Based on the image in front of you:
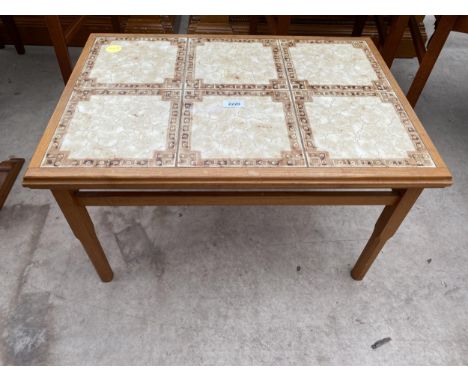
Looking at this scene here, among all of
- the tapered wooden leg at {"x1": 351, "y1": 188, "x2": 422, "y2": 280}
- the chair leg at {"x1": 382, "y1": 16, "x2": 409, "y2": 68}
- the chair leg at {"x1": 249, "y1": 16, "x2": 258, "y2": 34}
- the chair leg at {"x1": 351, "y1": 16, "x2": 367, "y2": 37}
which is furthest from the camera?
the chair leg at {"x1": 351, "y1": 16, "x2": 367, "y2": 37}

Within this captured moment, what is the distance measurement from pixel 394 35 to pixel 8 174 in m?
2.09

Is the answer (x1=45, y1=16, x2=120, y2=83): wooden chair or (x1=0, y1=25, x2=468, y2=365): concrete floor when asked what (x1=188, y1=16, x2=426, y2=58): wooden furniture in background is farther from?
(x1=0, y1=25, x2=468, y2=365): concrete floor

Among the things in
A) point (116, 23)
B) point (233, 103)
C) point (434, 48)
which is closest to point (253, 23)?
point (116, 23)

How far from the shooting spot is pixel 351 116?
1082mm

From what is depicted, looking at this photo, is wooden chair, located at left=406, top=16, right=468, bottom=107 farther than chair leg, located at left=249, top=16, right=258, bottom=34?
No

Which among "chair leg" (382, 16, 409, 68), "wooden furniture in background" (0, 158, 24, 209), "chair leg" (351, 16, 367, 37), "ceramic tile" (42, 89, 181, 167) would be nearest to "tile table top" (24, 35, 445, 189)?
"ceramic tile" (42, 89, 181, 167)

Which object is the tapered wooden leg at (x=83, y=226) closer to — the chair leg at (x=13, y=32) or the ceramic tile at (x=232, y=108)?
the ceramic tile at (x=232, y=108)

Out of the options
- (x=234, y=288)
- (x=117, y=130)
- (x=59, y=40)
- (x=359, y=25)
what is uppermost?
(x=117, y=130)

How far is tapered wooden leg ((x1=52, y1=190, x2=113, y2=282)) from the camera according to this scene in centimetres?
98

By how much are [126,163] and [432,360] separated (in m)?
1.23

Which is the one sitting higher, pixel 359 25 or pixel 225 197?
pixel 225 197

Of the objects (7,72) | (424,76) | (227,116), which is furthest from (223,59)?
(7,72)

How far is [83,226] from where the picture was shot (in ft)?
3.58

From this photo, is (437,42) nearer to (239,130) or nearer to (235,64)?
(235,64)
